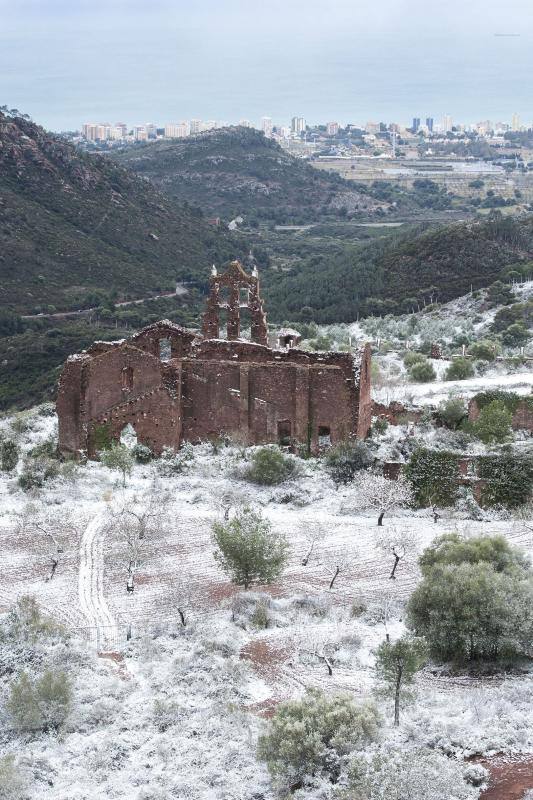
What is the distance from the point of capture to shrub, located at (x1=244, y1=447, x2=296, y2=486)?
25453mm

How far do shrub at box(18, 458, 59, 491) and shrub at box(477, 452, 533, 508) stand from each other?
11377 millimetres

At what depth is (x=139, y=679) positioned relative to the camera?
15.7 m

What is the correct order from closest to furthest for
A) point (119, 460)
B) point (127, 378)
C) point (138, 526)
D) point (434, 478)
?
1. point (138, 526)
2. point (434, 478)
3. point (119, 460)
4. point (127, 378)

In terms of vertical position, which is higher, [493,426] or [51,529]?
[493,426]

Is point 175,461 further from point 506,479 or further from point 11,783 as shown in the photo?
point 11,783

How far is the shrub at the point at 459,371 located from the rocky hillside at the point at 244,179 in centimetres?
8093

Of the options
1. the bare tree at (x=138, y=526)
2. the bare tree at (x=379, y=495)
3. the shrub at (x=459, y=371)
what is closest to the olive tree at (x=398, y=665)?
the bare tree at (x=138, y=526)

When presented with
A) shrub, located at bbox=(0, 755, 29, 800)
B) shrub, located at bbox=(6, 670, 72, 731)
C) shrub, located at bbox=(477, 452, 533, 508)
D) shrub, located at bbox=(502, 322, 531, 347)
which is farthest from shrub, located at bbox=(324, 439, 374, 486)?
shrub, located at bbox=(502, 322, 531, 347)

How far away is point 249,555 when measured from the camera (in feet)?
60.2

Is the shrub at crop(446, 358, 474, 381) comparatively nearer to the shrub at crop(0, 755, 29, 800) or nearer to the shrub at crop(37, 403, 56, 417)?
the shrub at crop(37, 403, 56, 417)

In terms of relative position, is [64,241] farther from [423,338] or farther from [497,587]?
[497,587]

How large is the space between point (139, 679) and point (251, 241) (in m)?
87.9

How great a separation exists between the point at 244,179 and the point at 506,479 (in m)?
111

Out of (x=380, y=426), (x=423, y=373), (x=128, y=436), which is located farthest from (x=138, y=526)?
(x=423, y=373)
